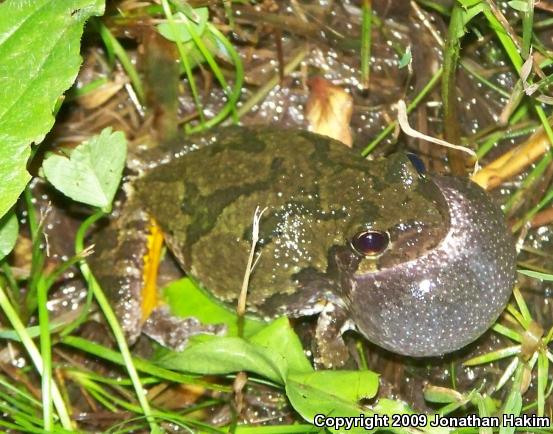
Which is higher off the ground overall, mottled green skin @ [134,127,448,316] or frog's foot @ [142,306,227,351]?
mottled green skin @ [134,127,448,316]

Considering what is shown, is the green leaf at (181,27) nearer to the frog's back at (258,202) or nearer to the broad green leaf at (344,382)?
the frog's back at (258,202)

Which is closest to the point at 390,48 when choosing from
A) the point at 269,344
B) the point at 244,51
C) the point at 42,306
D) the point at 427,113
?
the point at 427,113

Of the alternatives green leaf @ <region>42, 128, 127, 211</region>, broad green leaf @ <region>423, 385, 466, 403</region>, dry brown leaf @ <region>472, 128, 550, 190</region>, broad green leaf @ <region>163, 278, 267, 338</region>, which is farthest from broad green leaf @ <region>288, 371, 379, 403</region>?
dry brown leaf @ <region>472, 128, 550, 190</region>

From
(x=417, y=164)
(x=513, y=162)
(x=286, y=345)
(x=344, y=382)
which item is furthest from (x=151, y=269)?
(x=513, y=162)

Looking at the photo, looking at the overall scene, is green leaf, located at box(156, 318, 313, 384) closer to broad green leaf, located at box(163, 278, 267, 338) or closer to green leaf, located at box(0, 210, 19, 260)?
broad green leaf, located at box(163, 278, 267, 338)

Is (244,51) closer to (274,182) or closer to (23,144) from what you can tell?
(274,182)

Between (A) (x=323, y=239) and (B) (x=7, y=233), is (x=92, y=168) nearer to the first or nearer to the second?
(B) (x=7, y=233)
